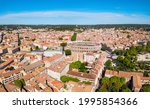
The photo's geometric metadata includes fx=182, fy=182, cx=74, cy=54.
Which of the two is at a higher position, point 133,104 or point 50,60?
point 133,104

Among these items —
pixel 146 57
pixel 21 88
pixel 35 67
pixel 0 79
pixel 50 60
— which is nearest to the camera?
pixel 21 88

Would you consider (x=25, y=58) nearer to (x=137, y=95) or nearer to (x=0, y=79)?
(x=0, y=79)

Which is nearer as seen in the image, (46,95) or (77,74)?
(46,95)

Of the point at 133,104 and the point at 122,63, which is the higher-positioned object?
the point at 133,104

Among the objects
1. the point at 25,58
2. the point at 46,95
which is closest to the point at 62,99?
the point at 46,95

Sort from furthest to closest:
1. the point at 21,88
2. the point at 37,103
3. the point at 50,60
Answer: the point at 50,60, the point at 21,88, the point at 37,103

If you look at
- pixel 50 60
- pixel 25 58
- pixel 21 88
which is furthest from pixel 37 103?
pixel 25 58

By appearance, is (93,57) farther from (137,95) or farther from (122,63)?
(137,95)

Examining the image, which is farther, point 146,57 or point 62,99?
point 146,57

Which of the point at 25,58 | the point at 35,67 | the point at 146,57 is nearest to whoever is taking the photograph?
the point at 35,67
